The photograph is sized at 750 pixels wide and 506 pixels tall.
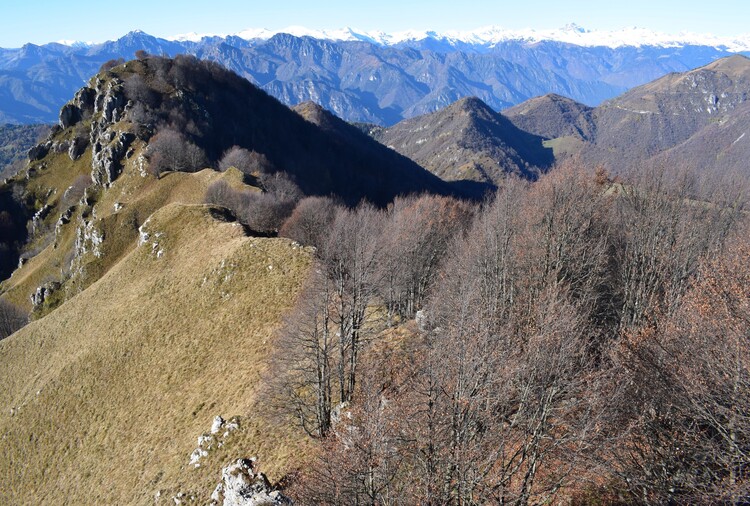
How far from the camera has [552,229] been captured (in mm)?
33938

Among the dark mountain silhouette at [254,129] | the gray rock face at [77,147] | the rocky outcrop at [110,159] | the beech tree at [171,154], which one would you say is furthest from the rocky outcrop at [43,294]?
the gray rock face at [77,147]

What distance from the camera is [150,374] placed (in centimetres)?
3944

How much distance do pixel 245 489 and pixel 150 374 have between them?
77.3 feet

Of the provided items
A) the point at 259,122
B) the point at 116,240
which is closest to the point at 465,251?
the point at 116,240

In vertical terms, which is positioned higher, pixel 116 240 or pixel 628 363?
pixel 628 363

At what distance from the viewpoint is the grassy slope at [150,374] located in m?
29.8

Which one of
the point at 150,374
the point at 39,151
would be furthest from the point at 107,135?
the point at 150,374

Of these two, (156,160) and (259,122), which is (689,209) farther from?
(259,122)

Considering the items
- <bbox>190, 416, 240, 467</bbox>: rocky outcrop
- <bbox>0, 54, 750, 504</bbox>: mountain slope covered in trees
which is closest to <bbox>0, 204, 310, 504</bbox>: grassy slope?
<bbox>0, 54, 750, 504</bbox>: mountain slope covered in trees

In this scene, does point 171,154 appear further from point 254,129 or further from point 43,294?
point 254,129

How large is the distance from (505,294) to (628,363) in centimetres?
→ 1335

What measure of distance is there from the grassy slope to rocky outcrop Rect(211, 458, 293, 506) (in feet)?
3.78

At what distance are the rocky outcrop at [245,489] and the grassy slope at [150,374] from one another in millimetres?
1152

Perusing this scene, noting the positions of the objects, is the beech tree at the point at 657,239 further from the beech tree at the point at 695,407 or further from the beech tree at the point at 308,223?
the beech tree at the point at 308,223
